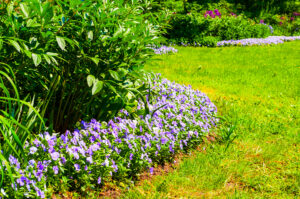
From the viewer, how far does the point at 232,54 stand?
1070 cm

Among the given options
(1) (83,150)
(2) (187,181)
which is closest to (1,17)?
(1) (83,150)

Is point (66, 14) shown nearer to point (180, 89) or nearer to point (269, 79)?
point (180, 89)

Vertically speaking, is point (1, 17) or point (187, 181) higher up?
point (1, 17)

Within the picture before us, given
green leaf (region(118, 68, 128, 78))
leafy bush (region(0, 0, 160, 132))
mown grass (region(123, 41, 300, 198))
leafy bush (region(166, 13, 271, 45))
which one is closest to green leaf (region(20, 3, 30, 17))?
leafy bush (region(0, 0, 160, 132))

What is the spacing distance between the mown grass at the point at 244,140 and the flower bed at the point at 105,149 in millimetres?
222

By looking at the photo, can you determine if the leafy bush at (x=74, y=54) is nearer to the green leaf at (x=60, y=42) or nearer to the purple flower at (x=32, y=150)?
the green leaf at (x=60, y=42)

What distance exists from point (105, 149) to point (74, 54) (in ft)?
2.88

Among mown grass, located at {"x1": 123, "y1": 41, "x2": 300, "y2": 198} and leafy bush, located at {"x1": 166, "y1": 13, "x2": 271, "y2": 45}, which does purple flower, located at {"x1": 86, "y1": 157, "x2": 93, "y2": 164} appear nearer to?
mown grass, located at {"x1": 123, "y1": 41, "x2": 300, "y2": 198}

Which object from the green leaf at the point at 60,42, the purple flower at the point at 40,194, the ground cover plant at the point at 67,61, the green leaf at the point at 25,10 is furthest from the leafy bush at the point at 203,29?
the purple flower at the point at 40,194

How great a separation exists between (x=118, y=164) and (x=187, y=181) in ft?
2.30

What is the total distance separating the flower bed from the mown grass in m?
0.22

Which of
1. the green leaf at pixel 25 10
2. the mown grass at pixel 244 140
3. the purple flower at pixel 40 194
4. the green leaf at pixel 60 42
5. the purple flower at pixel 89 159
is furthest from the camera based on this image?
the mown grass at pixel 244 140

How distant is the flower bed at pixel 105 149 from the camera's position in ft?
7.24

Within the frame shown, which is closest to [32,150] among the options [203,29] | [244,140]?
[244,140]
